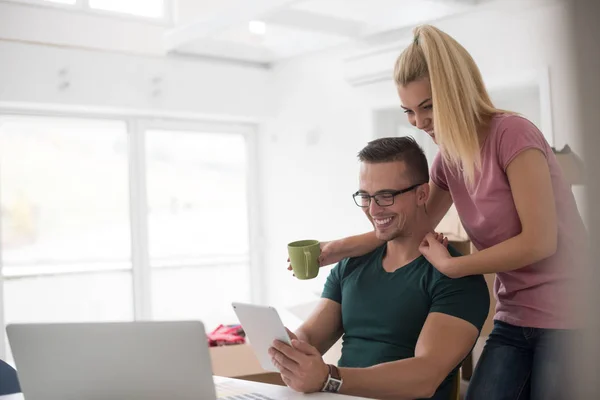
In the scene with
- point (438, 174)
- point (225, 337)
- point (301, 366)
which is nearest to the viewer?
point (301, 366)

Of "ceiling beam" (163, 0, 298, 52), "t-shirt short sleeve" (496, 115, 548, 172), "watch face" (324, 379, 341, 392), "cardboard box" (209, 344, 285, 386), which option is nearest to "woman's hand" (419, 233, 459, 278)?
"t-shirt short sleeve" (496, 115, 548, 172)

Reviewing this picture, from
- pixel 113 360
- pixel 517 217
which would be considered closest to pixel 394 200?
pixel 517 217

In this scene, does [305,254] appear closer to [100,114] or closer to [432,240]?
[432,240]

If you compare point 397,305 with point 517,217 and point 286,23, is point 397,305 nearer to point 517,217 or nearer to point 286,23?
point 517,217

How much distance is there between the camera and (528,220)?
1434 mm

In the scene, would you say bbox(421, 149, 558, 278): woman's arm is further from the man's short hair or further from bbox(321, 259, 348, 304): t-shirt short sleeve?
bbox(321, 259, 348, 304): t-shirt short sleeve

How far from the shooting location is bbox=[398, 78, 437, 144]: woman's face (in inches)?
61.4

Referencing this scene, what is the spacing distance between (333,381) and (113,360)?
1.64 feet

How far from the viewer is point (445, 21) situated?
4102 mm

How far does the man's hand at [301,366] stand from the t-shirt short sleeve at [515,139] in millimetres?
592

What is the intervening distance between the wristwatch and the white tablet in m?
0.11

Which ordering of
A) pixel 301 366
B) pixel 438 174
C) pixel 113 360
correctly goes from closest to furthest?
pixel 113 360 < pixel 301 366 < pixel 438 174

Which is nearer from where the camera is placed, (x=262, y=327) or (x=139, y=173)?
(x=262, y=327)

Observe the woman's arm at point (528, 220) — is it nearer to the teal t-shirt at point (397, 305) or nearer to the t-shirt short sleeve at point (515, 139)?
the t-shirt short sleeve at point (515, 139)
